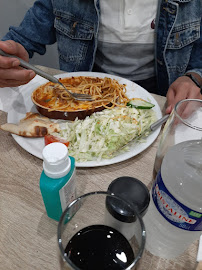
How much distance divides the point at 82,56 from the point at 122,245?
4.36 ft

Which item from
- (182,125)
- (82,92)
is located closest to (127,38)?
(82,92)

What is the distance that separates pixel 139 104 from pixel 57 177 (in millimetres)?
690

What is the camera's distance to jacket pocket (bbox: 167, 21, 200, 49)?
1.41 metres

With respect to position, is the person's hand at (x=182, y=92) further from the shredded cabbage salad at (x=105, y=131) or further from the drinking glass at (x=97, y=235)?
the drinking glass at (x=97, y=235)

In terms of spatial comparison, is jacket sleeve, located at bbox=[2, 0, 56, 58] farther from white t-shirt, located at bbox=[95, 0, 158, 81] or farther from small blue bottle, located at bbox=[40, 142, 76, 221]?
small blue bottle, located at bbox=[40, 142, 76, 221]

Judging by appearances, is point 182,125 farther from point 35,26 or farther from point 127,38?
point 35,26

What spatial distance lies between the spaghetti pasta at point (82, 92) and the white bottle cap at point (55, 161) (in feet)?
1.79

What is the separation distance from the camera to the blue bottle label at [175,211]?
1.73 ft

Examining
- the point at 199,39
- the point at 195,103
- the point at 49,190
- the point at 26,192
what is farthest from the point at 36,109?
the point at 199,39

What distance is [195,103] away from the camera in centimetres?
71

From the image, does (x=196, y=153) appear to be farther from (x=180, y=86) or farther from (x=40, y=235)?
(x=180, y=86)

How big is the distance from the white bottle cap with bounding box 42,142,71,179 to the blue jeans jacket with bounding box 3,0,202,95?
1048mm

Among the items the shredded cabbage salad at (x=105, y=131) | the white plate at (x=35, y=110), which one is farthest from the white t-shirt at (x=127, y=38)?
the shredded cabbage salad at (x=105, y=131)

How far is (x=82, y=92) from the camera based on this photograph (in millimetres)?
1279
